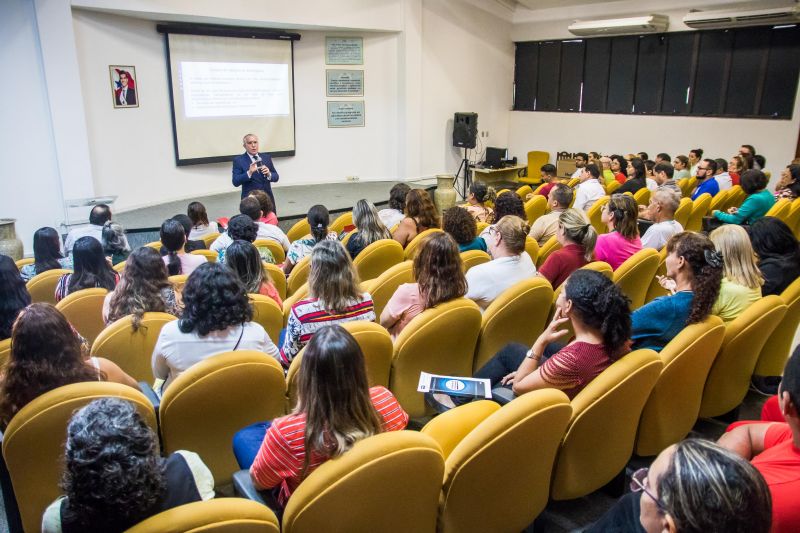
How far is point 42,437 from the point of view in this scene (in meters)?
1.73

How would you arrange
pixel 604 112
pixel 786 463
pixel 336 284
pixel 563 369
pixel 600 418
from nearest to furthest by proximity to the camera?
pixel 786 463 → pixel 600 418 → pixel 563 369 → pixel 336 284 → pixel 604 112

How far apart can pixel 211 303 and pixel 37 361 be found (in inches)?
24.2

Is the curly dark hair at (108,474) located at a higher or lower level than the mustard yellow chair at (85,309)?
higher

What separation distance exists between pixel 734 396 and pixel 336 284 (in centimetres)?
198

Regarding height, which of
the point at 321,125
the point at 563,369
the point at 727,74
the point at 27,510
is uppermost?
the point at 727,74

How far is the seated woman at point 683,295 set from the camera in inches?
94.1

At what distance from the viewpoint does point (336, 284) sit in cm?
262

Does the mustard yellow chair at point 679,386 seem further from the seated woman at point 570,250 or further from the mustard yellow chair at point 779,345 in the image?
the seated woman at point 570,250

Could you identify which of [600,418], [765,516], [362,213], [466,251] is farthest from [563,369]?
[362,213]

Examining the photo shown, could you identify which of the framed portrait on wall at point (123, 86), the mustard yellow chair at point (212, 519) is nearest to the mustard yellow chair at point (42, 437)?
the mustard yellow chair at point (212, 519)

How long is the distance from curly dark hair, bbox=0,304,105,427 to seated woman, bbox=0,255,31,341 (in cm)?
82

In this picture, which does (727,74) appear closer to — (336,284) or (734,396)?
(734,396)

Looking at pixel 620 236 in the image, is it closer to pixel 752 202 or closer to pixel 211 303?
pixel 752 202

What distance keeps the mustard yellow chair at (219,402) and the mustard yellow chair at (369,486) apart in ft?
2.24
